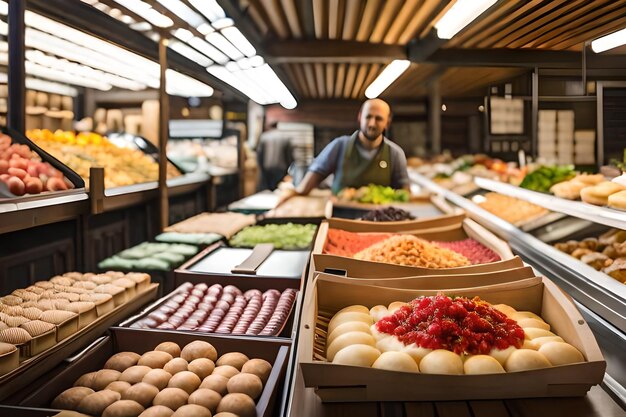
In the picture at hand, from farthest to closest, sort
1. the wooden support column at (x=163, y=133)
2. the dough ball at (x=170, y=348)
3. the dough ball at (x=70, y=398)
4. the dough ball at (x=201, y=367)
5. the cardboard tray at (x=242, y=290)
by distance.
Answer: the wooden support column at (x=163, y=133) → the cardboard tray at (x=242, y=290) → the dough ball at (x=170, y=348) → the dough ball at (x=201, y=367) → the dough ball at (x=70, y=398)

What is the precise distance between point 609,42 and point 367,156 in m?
1.46

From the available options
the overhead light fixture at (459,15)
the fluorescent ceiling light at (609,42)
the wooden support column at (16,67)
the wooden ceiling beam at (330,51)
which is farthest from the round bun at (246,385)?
the wooden ceiling beam at (330,51)

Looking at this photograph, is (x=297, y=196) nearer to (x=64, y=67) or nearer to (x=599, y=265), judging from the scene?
(x=599, y=265)

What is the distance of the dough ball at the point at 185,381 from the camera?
173 centimetres

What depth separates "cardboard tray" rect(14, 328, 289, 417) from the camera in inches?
67.1

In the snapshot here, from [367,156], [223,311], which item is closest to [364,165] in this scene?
[367,156]

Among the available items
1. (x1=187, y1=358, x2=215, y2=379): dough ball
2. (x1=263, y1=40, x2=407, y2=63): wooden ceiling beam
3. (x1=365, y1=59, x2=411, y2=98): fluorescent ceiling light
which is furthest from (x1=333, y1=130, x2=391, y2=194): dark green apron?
(x1=187, y1=358, x2=215, y2=379): dough ball

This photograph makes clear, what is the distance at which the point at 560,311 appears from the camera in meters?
1.72

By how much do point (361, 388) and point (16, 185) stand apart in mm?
2142

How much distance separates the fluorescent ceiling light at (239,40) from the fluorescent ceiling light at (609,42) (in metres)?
2.37

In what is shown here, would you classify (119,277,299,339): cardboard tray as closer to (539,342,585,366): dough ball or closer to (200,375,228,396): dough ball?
(200,375,228,396): dough ball

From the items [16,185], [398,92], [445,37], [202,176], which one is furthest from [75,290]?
[202,176]

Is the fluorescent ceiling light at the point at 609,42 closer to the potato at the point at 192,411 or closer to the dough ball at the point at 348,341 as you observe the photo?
the dough ball at the point at 348,341

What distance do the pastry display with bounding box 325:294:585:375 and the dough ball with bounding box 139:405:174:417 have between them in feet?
1.66
